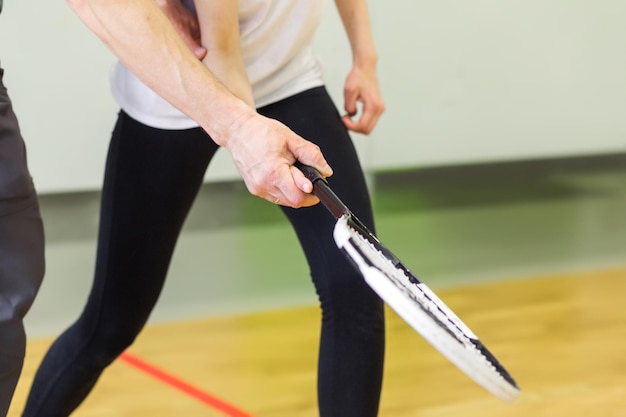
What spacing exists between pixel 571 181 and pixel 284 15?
6.88 ft

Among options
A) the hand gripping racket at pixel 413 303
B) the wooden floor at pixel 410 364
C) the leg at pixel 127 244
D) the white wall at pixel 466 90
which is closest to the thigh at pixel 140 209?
the leg at pixel 127 244

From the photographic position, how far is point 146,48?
0.95m

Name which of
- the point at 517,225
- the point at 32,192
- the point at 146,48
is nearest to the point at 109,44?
the point at 146,48

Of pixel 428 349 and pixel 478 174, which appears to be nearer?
pixel 428 349

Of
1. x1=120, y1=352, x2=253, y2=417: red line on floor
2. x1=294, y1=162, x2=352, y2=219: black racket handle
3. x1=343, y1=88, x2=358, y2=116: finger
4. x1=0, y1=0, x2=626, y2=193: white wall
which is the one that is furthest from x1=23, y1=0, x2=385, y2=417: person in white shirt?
x1=0, y1=0, x2=626, y2=193: white wall

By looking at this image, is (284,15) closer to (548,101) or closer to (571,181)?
(548,101)

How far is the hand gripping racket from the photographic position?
30.5 inches

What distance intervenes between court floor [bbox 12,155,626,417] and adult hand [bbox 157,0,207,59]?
908 mm

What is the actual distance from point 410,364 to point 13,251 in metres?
1.27

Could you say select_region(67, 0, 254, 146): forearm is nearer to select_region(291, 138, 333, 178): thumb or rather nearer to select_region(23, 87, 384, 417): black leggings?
select_region(291, 138, 333, 178): thumb

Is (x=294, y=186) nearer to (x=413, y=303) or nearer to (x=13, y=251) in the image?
(x=413, y=303)

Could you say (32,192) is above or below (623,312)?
above

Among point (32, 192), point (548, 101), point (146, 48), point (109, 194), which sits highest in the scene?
point (146, 48)

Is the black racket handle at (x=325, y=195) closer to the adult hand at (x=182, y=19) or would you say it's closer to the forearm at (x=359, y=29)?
the adult hand at (x=182, y=19)
